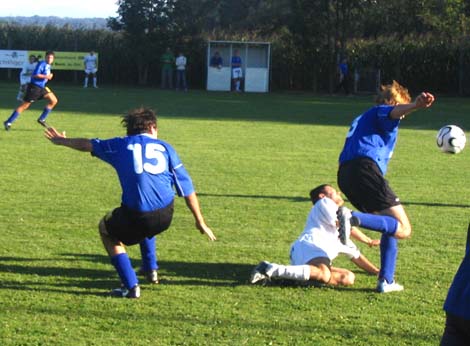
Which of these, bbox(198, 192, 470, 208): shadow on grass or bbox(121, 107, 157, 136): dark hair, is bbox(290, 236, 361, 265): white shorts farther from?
bbox(198, 192, 470, 208): shadow on grass

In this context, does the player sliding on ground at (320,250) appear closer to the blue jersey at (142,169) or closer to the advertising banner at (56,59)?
the blue jersey at (142,169)

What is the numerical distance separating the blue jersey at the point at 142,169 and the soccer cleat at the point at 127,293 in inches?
24.0

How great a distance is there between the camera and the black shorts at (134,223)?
607cm

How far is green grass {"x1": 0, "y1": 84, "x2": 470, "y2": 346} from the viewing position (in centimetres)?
552

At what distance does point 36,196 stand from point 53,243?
8.49ft

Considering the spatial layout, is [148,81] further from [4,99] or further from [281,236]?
[281,236]

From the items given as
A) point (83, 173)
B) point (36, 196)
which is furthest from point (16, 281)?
point (83, 173)

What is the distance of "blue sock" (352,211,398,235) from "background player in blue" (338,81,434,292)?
0.09ft

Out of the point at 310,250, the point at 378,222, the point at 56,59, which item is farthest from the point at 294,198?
the point at 56,59

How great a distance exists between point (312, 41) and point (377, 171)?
33009 millimetres

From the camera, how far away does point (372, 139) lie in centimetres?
648

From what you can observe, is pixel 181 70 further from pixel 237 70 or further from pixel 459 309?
pixel 459 309

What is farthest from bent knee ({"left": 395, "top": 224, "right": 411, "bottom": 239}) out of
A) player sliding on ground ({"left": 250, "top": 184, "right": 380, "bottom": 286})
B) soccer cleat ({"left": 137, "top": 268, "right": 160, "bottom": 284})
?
soccer cleat ({"left": 137, "top": 268, "right": 160, "bottom": 284})

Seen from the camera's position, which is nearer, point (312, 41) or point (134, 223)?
point (134, 223)
